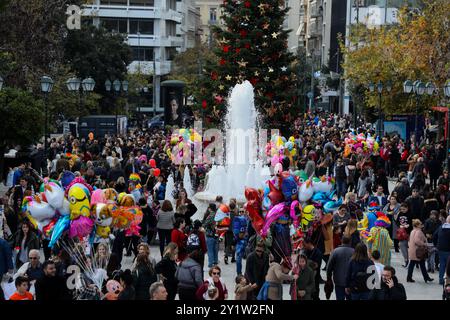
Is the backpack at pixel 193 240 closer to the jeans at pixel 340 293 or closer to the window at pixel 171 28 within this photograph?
the jeans at pixel 340 293

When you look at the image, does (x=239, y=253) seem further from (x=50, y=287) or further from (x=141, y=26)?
(x=141, y=26)

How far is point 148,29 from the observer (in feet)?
313

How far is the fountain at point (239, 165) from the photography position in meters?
25.6

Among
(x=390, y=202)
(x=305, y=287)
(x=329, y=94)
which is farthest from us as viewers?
(x=329, y=94)

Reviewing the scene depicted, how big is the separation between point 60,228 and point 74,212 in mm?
310

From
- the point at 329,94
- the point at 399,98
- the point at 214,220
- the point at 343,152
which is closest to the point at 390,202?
the point at 214,220

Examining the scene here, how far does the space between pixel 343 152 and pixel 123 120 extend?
858 inches

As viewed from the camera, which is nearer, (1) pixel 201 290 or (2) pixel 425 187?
(1) pixel 201 290

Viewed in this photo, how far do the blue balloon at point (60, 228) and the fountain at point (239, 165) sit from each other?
330 inches

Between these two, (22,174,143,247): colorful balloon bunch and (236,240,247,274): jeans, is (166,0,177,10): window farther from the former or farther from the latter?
(22,174,143,247): colorful balloon bunch

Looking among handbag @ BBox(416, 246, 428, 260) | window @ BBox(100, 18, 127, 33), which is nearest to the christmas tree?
handbag @ BBox(416, 246, 428, 260)

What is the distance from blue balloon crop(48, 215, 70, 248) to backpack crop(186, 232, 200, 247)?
1.75 metres

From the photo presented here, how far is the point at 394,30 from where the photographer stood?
172ft
